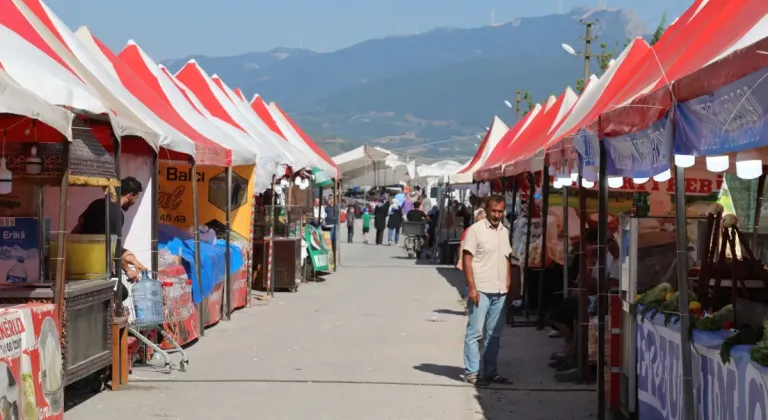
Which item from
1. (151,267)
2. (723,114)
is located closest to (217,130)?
(151,267)

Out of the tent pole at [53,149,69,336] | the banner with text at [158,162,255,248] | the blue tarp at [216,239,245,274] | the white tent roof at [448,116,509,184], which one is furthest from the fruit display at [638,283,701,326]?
the white tent roof at [448,116,509,184]

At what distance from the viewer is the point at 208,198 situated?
56.6ft

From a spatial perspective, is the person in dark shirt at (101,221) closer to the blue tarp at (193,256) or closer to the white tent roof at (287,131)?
the blue tarp at (193,256)

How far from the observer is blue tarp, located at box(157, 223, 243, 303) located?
1346 cm

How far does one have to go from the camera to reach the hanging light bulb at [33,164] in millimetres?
8648

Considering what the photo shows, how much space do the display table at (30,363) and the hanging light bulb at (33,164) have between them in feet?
4.96

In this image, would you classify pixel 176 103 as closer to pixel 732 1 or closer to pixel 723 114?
pixel 732 1

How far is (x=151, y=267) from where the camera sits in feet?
38.3

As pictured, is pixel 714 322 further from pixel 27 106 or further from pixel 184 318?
pixel 184 318

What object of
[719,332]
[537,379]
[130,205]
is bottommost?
[537,379]

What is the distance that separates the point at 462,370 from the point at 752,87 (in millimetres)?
7019

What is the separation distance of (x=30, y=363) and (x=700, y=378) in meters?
4.21

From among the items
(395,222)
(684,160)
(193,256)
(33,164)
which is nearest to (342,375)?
(193,256)

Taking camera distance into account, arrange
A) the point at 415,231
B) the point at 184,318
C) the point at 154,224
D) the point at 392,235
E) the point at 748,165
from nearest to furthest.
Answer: the point at 748,165, the point at 154,224, the point at 184,318, the point at 415,231, the point at 392,235
